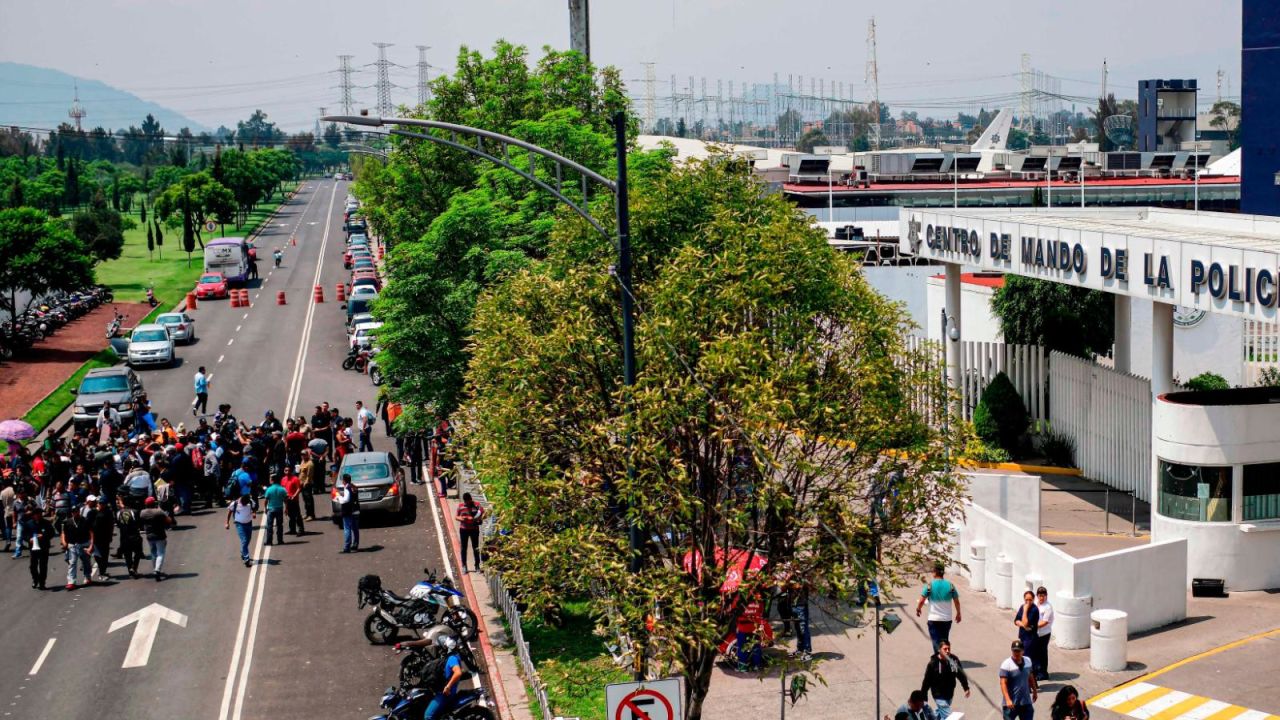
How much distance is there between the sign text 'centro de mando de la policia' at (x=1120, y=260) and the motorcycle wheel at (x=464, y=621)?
516 inches

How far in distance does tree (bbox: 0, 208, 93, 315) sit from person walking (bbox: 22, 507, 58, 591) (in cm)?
3690

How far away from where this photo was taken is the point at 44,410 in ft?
163

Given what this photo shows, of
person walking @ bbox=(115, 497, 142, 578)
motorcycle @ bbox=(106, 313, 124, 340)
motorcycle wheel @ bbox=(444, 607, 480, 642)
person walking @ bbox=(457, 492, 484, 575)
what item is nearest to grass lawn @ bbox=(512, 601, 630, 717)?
motorcycle wheel @ bbox=(444, 607, 480, 642)

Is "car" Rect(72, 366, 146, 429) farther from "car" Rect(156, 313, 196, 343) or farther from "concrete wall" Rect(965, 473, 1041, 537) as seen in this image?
"concrete wall" Rect(965, 473, 1041, 537)

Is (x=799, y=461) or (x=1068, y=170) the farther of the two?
(x=1068, y=170)

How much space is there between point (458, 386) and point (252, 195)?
12128 centimetres

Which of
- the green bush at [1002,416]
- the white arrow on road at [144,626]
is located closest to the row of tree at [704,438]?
the white arrow on road at [144,626]

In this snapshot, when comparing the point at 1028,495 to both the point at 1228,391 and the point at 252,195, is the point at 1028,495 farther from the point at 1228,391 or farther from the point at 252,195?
the point at 252,195

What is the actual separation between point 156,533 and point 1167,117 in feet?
412

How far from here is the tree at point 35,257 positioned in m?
62.4

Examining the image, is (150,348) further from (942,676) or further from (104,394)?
(942,676)

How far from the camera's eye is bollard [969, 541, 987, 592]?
81.6 ft

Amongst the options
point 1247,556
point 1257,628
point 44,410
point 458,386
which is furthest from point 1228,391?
point 44,410

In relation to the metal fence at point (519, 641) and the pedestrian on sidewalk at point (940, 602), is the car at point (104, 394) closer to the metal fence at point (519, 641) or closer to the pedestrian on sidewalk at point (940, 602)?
the metal fence at point (519, 641)
